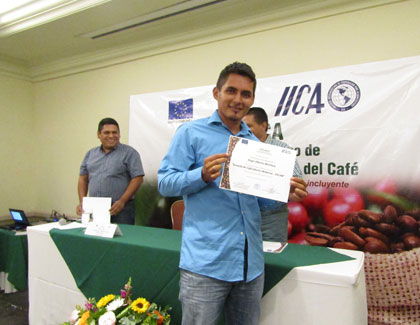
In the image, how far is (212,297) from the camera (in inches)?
36.9

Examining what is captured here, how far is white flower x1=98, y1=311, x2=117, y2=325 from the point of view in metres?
1.22

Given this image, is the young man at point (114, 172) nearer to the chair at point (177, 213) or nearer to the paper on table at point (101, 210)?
the chair at point (177, 213)

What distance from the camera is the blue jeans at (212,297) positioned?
931 millimetres

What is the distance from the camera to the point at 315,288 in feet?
3.62

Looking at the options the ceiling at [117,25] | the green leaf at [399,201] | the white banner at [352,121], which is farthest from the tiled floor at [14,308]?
the green leaf at [399,201]

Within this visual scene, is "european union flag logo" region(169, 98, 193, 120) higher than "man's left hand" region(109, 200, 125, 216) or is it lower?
higher

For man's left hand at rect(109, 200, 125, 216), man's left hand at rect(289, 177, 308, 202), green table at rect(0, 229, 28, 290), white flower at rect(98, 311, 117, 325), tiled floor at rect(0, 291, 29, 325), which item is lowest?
tiled floor at rect(0, 291, 29, 325)

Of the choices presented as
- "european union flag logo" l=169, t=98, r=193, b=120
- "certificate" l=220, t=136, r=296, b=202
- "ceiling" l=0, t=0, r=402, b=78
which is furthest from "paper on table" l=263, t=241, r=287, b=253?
Answer: "ceiling" l=0, t=0, r=402, b=78

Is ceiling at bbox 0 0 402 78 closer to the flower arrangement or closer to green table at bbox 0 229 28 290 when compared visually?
green table at bbox 0 229 28 290

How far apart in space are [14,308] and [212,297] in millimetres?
2348

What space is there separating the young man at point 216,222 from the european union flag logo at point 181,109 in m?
1.67

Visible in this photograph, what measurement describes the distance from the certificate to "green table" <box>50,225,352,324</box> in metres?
0.37

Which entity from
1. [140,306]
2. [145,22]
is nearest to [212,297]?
[140,306]

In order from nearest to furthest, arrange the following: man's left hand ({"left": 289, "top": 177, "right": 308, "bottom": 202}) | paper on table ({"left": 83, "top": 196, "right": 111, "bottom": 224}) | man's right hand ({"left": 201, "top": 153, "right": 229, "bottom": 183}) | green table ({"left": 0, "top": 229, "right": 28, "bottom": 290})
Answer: man's right hand ({"left": 201, "top": 153, "right": 229, "bottom": 183})
man's left hand ({"left": 289, "top": 177, "right": 308, "bottom": 202})
paper on table ({"left": 83, "top": 196, "right": 111, "bottom": 224})
green table ({"left": 0, "top": 229, "right": 28, "bottom": 290})
